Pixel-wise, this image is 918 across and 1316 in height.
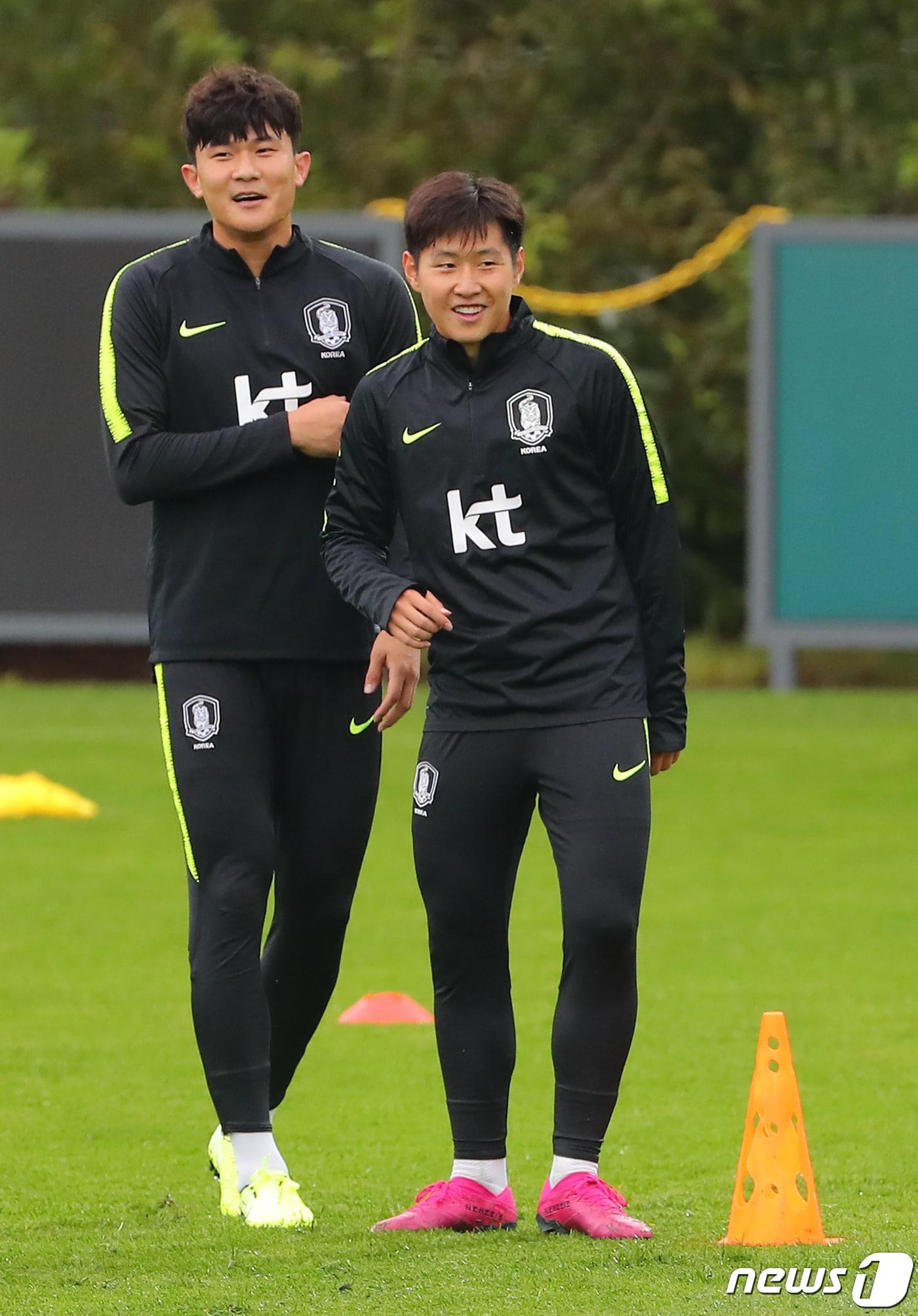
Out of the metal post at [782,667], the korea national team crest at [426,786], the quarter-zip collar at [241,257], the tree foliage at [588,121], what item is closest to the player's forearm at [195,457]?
the quarter-zip collar at [241,257]

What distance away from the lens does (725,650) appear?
1855 cm

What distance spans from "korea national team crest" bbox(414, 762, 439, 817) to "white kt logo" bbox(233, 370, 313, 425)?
806 millimetres

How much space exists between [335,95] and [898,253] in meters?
6.76

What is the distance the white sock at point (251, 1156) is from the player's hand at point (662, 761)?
101 centimetres

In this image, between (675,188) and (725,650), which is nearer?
(725,650)

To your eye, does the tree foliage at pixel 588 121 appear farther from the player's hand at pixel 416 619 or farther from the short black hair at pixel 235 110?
the player's hand at pixel 416 619

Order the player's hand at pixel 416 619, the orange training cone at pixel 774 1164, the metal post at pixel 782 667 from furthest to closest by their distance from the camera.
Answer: the metal post at pixel 782 667, the player's hand at pixel 416 619, the orange training cone at pixel 774 1164

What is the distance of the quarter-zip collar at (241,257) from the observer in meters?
5.05

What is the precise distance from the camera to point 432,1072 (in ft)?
21.8

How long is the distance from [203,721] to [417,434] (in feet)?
2.31

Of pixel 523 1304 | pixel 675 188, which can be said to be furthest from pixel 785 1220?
pixel 675 188

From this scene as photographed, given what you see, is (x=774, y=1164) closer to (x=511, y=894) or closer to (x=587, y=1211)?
(x=587, y=1211)

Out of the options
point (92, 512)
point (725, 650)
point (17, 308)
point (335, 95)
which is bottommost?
point (725, 650)

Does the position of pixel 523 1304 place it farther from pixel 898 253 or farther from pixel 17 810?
pixel 898 253
